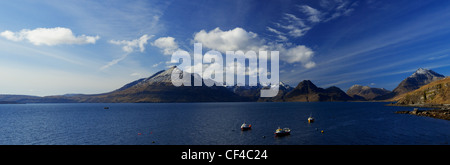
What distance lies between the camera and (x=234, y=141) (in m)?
65.8
